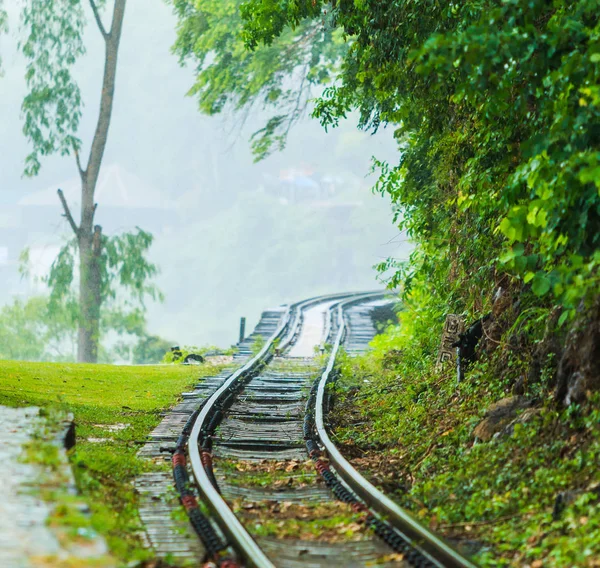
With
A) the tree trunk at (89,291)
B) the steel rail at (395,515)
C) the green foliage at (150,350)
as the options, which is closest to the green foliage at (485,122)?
the steel rail at (395,515)

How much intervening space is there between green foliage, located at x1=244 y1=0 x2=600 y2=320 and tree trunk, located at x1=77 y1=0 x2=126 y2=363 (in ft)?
56.0

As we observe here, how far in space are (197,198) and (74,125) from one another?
282 feet

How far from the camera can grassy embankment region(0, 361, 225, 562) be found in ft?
18.7

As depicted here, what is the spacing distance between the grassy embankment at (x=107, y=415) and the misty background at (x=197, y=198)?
274 ft

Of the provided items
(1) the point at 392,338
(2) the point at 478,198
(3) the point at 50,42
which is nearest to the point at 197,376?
(1) the point at 392,338

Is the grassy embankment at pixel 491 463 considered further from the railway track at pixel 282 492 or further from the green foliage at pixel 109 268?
the green foliage at pixel 109 268

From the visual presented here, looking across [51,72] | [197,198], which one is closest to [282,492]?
[51,72]

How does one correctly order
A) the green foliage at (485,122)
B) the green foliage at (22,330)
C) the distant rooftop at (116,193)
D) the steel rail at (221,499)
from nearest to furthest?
the steel rail at (221,499)
the green foliage at (485,122)
the green foliage at (22,330)
the distant rooftop at (116,193)

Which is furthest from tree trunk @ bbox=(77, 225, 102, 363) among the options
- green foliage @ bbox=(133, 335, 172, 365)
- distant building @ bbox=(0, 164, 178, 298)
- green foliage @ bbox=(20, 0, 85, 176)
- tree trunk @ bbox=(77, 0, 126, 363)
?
distant building @ bbox=(0, 164, 178, 298)

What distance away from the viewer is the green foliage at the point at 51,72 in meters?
28.8

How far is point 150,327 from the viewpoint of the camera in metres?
105

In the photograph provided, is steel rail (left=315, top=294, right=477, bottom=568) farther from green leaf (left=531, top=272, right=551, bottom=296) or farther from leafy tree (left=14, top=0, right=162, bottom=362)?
leafy tree (left=14, top=0, right=162, bottom=362)

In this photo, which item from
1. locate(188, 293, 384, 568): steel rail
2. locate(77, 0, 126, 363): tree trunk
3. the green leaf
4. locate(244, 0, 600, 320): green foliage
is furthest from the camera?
locate(77, 0, 126, 363): tree trunk

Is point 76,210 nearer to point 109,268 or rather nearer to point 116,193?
point 116,193
